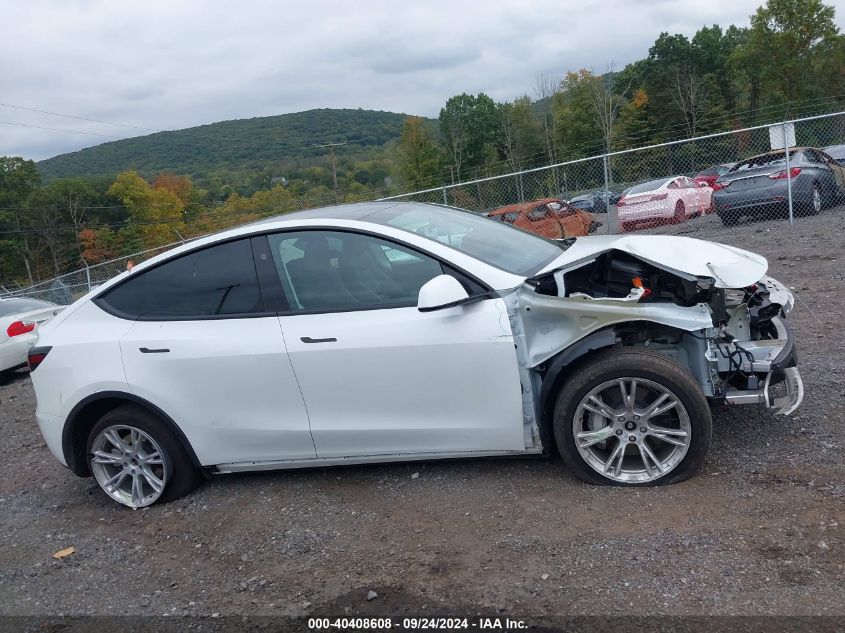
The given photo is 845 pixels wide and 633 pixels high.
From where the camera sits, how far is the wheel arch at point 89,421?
4.39 m

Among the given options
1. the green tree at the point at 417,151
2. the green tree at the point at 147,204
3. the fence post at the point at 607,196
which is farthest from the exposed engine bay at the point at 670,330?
the green tree at the point at 417,151

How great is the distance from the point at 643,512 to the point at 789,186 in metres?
11.5

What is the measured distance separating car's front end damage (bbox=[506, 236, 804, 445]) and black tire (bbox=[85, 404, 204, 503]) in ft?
7.01

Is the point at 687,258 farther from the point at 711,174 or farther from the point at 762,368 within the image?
A: the point at 711,174

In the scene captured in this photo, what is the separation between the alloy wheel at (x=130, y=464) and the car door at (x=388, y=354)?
1122 mm

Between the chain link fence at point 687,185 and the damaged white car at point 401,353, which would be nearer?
the damaged white car at point 401,353

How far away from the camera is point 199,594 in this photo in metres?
3.50

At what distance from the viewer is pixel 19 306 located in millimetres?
11258

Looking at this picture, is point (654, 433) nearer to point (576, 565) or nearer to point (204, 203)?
point (576, 565)

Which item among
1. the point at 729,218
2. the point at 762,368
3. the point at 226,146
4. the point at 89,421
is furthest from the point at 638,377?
the point at 226,146

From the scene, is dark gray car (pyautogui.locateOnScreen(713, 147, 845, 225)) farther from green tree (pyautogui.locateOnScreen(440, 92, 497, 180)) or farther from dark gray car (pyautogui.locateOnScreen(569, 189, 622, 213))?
green tree (pyautogui.locateOnScreen(440, 92, 497, 180))

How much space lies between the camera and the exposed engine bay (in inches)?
148

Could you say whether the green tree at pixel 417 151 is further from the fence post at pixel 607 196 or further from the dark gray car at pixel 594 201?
the fence post at pixel 607 196

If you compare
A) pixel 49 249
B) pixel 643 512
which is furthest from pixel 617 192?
pixel 49 249
